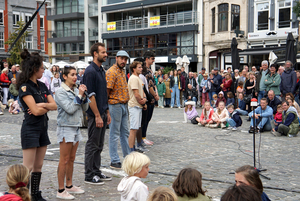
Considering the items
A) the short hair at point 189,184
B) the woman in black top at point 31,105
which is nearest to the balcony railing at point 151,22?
the woman in black top at point 31,105

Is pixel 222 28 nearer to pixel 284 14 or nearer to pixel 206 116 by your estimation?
pixel 284 14

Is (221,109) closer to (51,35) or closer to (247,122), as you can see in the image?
(247,122)

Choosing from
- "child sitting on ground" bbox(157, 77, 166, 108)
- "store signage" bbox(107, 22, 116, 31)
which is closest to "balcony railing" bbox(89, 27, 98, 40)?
"store signage" bbox(107, 22, 116, 31)

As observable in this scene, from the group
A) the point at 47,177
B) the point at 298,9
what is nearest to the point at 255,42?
the point at 298,9

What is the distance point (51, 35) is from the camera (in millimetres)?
55469

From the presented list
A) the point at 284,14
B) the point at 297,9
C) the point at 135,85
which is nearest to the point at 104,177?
the point at 135,85

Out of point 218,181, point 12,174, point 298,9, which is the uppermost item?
point 298,9

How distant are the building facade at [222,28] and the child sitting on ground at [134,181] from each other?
99.3 feet

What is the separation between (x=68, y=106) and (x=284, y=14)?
30.1 meters

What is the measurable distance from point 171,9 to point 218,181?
38064mm

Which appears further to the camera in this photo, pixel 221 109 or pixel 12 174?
pixel 221 109

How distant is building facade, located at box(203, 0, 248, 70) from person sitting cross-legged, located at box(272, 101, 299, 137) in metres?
22.2

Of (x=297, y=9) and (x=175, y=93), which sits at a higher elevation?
(x=297, y=9)

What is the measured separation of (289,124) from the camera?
10695 millimetres
